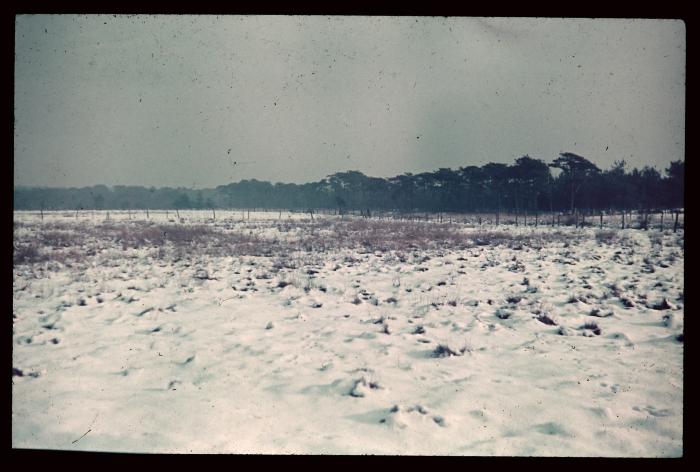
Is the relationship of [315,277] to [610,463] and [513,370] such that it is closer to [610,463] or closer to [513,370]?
[513,370]

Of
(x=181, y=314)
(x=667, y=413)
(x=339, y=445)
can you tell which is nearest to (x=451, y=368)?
(x=339, y=445)

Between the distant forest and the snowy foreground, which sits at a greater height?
the distant forest

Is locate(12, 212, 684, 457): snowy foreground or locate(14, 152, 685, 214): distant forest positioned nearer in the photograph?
locate(12, 212, 684, 457): snowy foreground

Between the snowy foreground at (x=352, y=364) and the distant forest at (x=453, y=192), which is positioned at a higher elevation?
the distant forest at (x=453, y=192)

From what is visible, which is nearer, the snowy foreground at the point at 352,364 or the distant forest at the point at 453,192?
the snowy foreground at the point at 352,364
